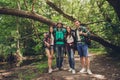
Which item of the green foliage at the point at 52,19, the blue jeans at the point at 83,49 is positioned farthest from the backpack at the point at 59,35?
the green foliage at the point at 52,19

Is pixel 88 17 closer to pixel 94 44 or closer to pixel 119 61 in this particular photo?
pixel 119 61

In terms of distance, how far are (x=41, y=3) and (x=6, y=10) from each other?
297 inches

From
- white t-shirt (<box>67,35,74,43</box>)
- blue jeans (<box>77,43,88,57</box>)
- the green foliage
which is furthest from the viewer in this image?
the green foliage

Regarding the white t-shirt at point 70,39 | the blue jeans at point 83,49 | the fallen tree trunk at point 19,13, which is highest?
the fallen tree trunk at point 19,13

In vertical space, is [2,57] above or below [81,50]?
below

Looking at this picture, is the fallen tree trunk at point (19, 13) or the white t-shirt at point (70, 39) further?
the fallen tree trunk at point (19, 13)

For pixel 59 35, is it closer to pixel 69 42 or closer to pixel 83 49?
pixel 69 42

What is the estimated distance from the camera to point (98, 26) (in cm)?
1700

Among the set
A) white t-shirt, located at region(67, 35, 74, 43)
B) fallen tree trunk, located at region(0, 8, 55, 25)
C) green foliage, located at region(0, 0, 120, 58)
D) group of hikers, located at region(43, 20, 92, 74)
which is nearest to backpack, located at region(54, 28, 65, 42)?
group of hikers, located at region(43, 20, 92, 74)

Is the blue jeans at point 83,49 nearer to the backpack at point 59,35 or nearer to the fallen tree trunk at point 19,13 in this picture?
the backpack at point 59,35

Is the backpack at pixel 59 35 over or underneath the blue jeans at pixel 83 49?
over

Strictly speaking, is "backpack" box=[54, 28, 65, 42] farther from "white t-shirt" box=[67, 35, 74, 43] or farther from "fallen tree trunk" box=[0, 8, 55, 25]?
"fallen tree trunk" box=[0, 8, 55, 25]

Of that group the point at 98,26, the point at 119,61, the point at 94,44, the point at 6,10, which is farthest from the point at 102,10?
the point at 94,44

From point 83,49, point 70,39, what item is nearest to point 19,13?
point 70,39
